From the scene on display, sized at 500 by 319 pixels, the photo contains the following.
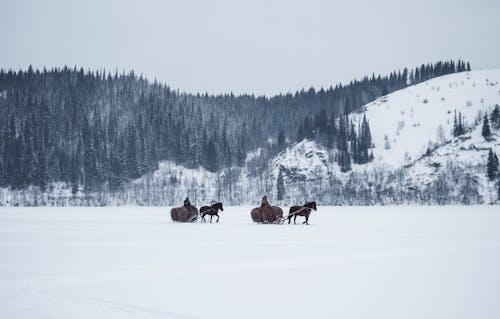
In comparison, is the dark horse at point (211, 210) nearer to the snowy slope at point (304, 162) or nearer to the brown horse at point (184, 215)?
the brown horse at point (184, 215)

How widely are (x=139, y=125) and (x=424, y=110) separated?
288ft

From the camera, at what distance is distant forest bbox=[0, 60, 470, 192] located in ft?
425

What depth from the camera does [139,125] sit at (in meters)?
148

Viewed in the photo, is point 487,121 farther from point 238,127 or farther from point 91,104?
point 91,104

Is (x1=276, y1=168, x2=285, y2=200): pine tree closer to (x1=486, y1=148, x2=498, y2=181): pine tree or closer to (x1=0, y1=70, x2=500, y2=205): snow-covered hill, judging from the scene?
(x1=0, y1=70, x2=500, y2=205): snow-covered hill

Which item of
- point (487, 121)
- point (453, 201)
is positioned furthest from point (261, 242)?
point (487, 121)

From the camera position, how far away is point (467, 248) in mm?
14805

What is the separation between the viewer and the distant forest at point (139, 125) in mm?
129500

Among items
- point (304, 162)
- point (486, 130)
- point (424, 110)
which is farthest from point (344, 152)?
point (486, 130)

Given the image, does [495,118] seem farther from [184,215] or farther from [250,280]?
[250,280]

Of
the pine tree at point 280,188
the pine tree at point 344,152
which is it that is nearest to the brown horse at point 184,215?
the pine tree at point 280,188

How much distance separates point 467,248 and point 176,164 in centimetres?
12885

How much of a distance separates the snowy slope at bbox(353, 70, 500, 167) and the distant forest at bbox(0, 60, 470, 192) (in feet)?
23.0

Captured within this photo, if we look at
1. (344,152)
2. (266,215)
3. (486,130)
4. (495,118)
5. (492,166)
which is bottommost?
(266,215)
